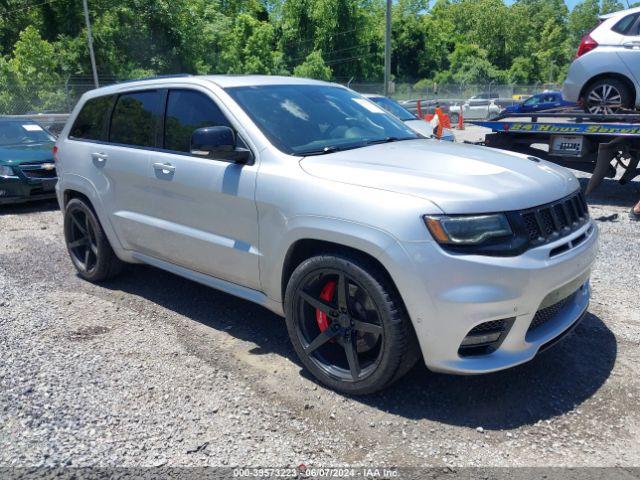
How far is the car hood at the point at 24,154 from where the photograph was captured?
903cm

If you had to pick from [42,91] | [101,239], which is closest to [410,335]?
[101,239]

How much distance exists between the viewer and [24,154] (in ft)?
30.5

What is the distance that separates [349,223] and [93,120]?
3.19 m

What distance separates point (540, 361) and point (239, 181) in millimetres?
2225

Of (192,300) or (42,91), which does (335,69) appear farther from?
(192,300)

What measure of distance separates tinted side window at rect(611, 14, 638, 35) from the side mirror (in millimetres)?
7017

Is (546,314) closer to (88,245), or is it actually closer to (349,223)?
(349,223)

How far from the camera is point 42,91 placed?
23.7 m

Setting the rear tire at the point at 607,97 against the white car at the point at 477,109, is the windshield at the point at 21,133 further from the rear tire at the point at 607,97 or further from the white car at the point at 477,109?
the white car at the point at 477,109

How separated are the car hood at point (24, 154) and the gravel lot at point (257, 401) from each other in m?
4.98

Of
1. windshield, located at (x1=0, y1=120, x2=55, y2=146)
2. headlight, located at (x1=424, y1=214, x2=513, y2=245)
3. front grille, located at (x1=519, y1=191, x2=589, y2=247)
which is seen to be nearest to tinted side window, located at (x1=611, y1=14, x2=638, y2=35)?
front grille, located at (x1=519, y1=191, x2=589, y2=247)

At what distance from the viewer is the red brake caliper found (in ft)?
11.1

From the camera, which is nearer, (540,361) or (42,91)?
(540,361)

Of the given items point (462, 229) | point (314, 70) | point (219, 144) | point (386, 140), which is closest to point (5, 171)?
point (219, 144)
